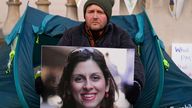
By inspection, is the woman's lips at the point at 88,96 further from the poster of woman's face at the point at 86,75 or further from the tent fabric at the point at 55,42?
the tent fabric at the point at 55,42

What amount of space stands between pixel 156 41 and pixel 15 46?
2.60 feet

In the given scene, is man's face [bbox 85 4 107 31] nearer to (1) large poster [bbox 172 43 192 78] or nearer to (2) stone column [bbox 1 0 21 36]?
(1) large poster [bbox 172 43 192 78]

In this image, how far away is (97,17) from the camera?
83.3 inches

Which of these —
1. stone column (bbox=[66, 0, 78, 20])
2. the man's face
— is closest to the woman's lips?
the man's face

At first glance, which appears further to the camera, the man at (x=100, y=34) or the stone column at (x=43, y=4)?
the stone column at (x=43, y=4)

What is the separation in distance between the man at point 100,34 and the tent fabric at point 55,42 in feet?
0.84

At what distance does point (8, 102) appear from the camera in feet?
7.55

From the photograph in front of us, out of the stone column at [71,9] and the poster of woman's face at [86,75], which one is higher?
the stone column at [71,9]

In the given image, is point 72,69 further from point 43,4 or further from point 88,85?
point 43,4

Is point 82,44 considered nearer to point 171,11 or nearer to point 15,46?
point 15,46

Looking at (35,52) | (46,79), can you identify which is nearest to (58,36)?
(35,52)

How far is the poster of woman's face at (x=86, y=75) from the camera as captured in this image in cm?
199

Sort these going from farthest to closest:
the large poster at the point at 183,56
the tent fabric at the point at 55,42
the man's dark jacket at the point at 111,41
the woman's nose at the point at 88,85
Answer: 1. the large poster at the point at 183,56
2. the tent fabric at the point at 55,42
3. the man's dark jacket at the point at 111,41
4. the woman's nose at the point at 88,85

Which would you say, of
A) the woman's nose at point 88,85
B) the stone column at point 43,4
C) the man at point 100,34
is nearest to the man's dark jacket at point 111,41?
the man at point 100,34
